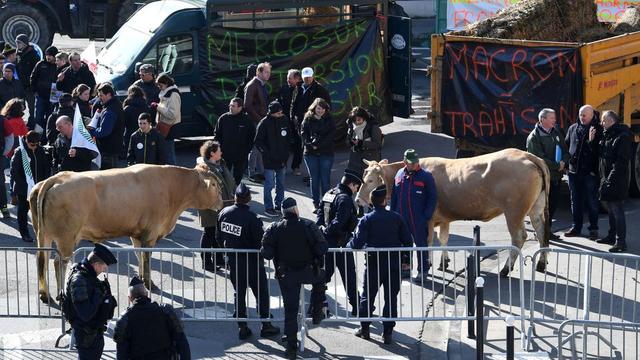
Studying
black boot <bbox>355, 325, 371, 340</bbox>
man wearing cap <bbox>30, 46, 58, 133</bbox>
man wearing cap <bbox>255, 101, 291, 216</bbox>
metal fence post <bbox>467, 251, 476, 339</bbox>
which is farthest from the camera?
man wearing cap <bbox>30, 46, 58, 133</bbox>

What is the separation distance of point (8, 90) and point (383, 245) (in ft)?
31.6

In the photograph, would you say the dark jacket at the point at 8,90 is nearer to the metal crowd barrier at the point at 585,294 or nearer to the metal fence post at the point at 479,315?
the metal crowd barrier at the point at 585,294

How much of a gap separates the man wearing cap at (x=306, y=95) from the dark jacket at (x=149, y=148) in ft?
10.5

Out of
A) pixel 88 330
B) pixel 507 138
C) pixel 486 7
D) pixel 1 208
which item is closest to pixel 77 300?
pixel 88 330

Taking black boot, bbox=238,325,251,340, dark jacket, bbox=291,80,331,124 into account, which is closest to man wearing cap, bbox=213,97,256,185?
dark jacket, bbox=291,80,331,124

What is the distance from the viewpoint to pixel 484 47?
16.8m

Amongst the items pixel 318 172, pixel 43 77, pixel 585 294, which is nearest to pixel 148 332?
pixel 585 294

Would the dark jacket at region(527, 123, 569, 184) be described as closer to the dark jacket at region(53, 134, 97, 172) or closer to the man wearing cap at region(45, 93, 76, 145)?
the dark jacket at region(53, 134, 97, 172)

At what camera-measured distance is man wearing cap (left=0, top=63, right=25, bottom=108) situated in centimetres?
1944

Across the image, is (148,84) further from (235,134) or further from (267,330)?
(267,330)

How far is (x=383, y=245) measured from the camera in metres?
11.8

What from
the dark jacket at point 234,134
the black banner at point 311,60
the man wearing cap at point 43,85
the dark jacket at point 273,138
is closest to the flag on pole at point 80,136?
the dark jacket at point 234,134

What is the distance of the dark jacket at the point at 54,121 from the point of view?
16.4m

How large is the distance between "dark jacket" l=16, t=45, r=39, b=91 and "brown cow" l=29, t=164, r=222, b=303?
325 inches
